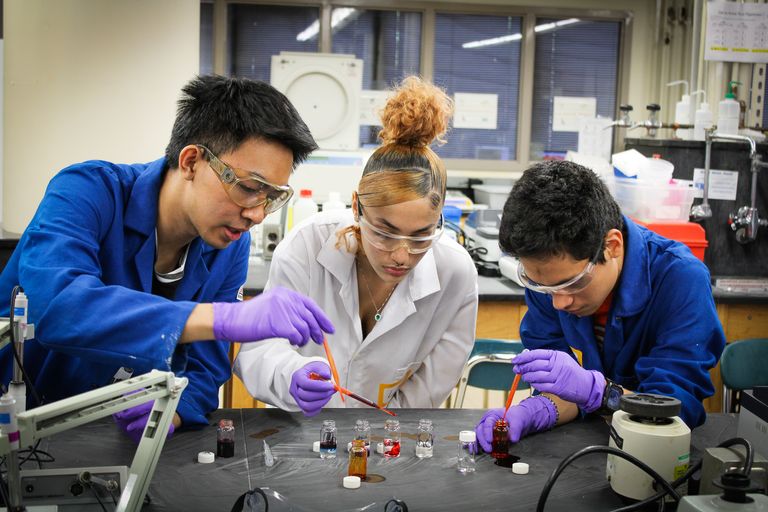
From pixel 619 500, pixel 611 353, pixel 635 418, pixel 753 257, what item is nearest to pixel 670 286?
pixel 611 353

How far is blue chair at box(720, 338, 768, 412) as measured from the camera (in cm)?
268

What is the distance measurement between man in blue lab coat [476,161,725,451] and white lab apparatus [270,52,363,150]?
2.64 meters

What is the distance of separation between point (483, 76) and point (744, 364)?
4.57 metres

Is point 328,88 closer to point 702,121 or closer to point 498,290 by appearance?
point 498,290

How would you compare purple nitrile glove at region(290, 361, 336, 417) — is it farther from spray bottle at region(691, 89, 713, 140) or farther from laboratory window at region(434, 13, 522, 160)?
laboratory window at region(434, 13, 522, 160)

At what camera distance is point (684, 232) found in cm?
369

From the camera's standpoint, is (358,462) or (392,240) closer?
(358,462)

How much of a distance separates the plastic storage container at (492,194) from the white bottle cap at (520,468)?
12.6 feet

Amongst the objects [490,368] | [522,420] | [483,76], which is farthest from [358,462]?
[483,76]

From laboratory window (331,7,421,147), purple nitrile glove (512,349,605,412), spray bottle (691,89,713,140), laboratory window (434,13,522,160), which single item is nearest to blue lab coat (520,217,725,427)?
purple nitrile glove (512,349,605,412)

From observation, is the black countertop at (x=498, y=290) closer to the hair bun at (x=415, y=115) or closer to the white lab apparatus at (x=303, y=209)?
the white lab apparatus at (x=303, y=209)

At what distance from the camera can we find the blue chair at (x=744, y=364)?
2676mm

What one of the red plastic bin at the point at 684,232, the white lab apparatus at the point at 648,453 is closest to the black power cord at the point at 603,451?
the white lab apparatus at the point at 648,453

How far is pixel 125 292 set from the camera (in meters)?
1.44
